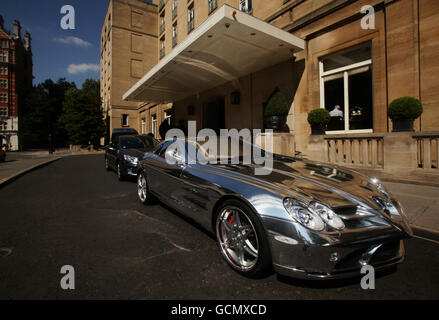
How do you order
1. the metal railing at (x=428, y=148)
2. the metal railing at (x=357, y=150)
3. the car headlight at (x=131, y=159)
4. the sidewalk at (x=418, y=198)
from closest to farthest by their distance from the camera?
the sidewalk at (x=418, y=198), the metal railing at (x=428, y=148), the metal railing at (x=357, y=150), the car headlight at (x=131, y=159)

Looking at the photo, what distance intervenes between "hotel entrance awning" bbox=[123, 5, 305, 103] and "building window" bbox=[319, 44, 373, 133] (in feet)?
4.72

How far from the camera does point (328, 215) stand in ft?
6.56

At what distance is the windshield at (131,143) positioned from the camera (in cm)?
837

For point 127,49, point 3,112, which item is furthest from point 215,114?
point 3,112

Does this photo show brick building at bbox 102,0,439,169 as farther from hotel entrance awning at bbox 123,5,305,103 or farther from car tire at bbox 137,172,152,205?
car tire at bbox 137,172,152,205

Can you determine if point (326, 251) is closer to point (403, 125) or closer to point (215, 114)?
point (403, 125)

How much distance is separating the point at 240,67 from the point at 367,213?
10218 mm

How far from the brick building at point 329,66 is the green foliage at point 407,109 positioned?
490mm

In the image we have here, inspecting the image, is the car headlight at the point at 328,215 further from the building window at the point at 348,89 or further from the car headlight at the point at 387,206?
the building window at the point at 348,89

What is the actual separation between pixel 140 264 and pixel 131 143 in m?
6.64

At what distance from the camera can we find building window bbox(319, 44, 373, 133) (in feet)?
26.0

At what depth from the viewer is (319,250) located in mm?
1860

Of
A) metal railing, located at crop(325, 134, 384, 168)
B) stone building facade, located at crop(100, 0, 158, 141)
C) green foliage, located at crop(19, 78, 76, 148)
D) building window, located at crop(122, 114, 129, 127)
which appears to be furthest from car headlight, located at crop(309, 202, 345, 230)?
green foliage, located at crop(19, 78, 76, 148)

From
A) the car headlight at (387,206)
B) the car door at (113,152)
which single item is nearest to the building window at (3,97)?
the car door at (113,152)
